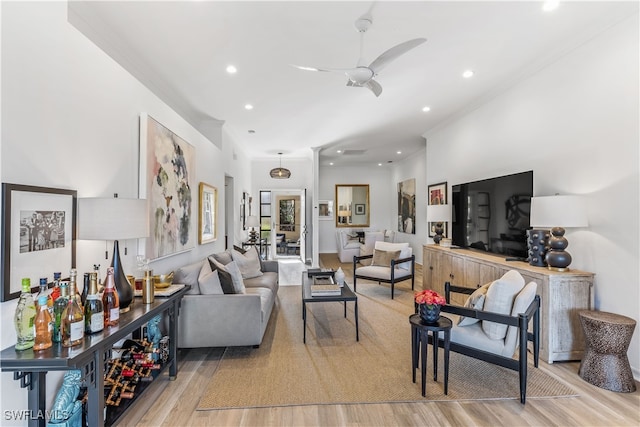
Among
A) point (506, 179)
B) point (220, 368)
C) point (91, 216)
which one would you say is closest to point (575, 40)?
point (506, 179)

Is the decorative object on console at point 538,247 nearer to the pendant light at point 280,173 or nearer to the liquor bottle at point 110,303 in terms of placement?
the liquor bottle at point 110,303

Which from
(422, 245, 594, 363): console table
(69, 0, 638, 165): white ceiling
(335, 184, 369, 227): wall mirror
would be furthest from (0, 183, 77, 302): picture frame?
(335, 184, 369, 227): wall mirror

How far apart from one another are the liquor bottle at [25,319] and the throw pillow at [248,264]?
3.06m

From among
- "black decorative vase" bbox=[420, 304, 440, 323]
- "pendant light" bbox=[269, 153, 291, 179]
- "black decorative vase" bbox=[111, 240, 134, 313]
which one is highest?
"pendant light" bbox=[269, 153, 291, 179]

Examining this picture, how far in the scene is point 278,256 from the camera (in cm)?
997

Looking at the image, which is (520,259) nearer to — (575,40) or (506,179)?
(506,179)

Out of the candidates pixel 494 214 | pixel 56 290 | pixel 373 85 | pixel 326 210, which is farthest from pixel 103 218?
pixel 326 210

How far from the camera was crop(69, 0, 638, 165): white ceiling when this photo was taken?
2479mm

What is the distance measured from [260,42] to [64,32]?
1.52m

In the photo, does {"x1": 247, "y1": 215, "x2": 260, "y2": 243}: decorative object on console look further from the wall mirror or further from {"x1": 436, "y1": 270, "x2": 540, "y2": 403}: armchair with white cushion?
{"x1": 436, "y1": 270, "x2": 540, "y2": 403}: armchair with white cushion

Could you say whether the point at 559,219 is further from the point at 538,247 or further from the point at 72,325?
the point at 72,325

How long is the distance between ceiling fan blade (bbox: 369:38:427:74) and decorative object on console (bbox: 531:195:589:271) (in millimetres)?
1990

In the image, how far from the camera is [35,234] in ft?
5.52

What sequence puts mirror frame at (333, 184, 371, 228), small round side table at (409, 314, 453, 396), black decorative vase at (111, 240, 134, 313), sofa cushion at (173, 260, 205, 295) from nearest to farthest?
black decorative vase at (111, 240, 134, 313), small round side table at (409, 314, 453, 396), sofa cushion at (173, 260, 205, 295), mirror frame at (333, 184, 371, 228)
